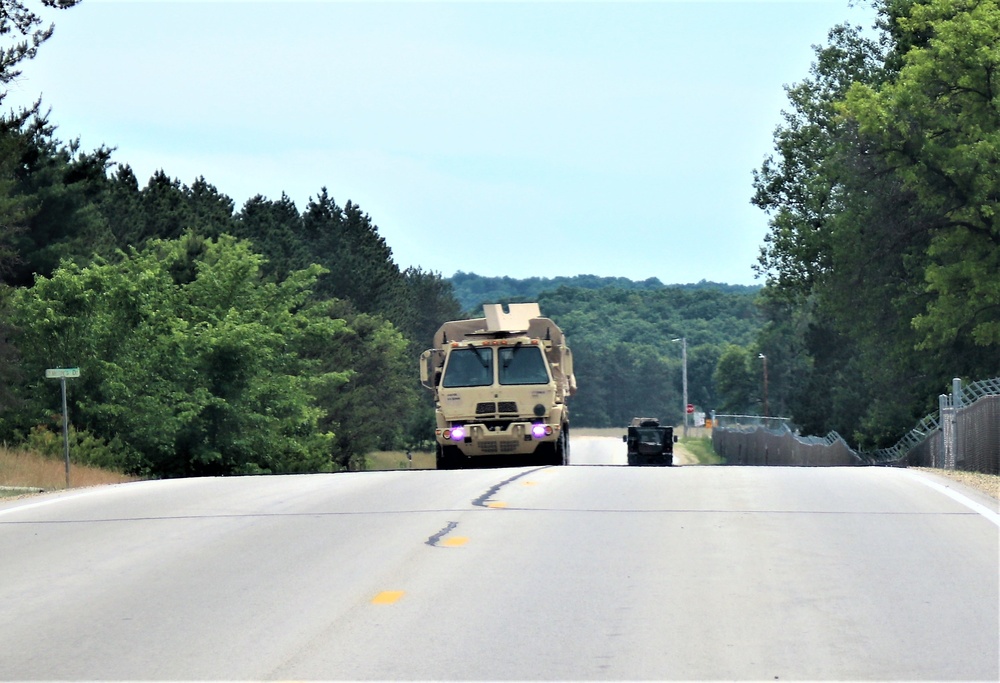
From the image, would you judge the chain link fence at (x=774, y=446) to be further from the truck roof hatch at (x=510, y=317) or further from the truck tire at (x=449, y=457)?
the truck tire at (x=449, y=457)

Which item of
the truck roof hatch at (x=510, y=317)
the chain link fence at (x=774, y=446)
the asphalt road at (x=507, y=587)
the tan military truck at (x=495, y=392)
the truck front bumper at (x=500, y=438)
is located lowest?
the chain link fence at (x=774, y=446)

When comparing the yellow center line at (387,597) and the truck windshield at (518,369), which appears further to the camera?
the truck windshield at (518,369)

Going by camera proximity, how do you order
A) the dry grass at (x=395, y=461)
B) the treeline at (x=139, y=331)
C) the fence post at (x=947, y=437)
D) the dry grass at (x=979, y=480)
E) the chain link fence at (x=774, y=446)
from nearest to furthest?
1. the dry grass at (x=979, y=480)
2. the fence post at (x=947, y=437)
3. the treeline at (x=139, y=331)
4. the chain link fence at (x=774, y=446)
5. the dry grass at (x=395, y=461)

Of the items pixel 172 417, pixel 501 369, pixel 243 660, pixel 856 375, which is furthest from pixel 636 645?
pixel 856 375

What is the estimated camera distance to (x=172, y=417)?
3556cm

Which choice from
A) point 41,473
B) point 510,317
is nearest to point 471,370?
point 510,317

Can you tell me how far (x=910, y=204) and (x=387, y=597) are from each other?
39.5m

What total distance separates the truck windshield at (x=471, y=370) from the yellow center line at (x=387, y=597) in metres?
19.4

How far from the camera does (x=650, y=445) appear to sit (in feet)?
189

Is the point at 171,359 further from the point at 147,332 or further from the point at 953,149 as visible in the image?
the point at 953,149

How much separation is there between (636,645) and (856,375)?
72.8 meters

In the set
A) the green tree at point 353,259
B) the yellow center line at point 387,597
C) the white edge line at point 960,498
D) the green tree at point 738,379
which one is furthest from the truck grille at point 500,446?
the green tree at point 738,379

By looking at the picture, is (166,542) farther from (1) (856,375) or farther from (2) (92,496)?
(1) (856,375)

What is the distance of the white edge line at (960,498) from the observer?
14.0 m
